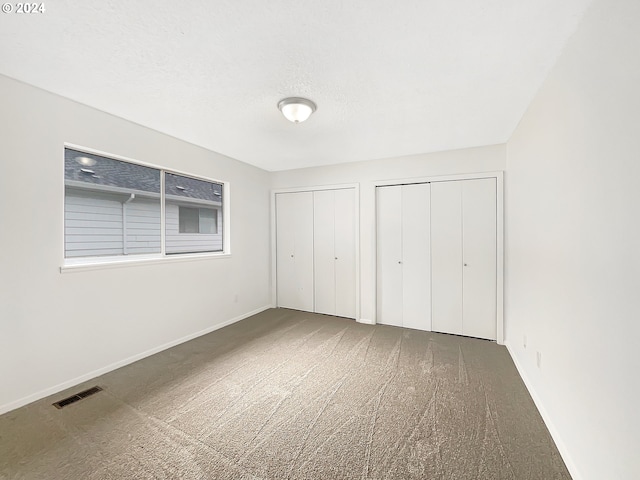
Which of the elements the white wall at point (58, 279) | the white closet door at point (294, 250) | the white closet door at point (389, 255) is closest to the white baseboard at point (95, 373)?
the white wall at point (58, 279)

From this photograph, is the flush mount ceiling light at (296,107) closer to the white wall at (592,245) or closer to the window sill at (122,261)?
the white wall at (592,245)

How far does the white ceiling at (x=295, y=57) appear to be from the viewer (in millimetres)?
1375

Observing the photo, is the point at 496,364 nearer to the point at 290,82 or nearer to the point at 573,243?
the point at 573,243

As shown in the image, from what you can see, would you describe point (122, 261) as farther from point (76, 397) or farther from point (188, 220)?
point (76, 397)

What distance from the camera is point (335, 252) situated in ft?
14.3

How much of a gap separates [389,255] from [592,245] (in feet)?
8.79

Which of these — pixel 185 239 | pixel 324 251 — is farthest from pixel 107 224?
pixel 324 251

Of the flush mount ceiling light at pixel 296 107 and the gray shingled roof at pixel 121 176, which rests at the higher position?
the flush mount ceiling light at pixel 296 107

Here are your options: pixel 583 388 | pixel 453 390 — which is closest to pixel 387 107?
pixel 583 388

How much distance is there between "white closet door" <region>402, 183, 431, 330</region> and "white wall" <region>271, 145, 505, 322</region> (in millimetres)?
295

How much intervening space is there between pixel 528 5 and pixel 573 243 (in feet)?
4.12

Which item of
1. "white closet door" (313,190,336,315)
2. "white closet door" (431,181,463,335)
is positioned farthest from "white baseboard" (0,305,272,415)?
"white closet door" (431,181,463,335)

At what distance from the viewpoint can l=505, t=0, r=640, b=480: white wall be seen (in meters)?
1.03

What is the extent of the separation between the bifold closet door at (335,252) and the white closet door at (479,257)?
156 cm
